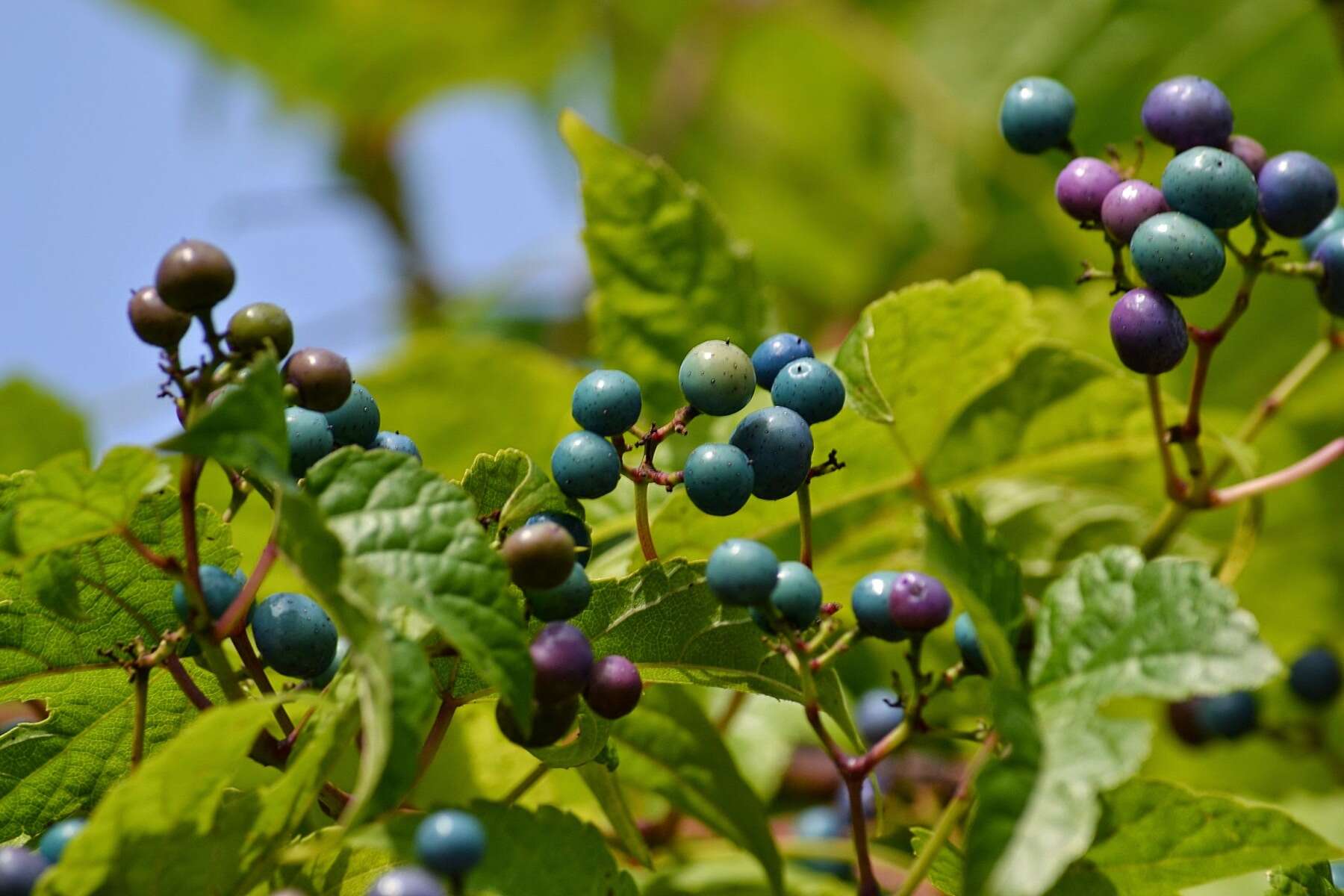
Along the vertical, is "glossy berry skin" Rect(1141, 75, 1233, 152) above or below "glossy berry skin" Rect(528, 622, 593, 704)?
above

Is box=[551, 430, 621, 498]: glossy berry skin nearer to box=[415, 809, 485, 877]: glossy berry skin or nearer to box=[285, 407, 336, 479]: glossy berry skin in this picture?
box=[285, 407, 336, 479]: glossy berry skin

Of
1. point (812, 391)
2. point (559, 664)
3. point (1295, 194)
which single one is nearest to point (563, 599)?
point (559, 664)

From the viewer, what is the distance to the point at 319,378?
1.04m

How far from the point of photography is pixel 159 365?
104 cm

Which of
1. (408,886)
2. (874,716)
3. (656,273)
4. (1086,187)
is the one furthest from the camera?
(874,716)

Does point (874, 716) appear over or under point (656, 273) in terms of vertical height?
under

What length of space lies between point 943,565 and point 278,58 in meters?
Result: 3.24

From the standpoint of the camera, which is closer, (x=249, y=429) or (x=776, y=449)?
(x=249, y=429)

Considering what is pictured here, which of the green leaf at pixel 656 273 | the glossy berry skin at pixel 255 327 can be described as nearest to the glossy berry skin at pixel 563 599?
the glossy berry skin at pixel 255 327

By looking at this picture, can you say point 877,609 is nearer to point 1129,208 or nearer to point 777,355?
point 777,355

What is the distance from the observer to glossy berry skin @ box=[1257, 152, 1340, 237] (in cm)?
126

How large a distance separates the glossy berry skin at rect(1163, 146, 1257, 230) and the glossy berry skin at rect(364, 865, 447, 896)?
787 mm

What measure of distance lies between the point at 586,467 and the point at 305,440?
207 mm

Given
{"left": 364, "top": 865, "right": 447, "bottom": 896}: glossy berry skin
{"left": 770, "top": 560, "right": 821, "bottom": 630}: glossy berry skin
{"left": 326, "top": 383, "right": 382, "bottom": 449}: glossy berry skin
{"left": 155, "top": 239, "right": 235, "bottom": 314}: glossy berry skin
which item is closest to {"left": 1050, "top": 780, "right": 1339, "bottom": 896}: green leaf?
{"left": 770, "top": 560, "right": 821, "bottom": 630}: glossy berry skin
